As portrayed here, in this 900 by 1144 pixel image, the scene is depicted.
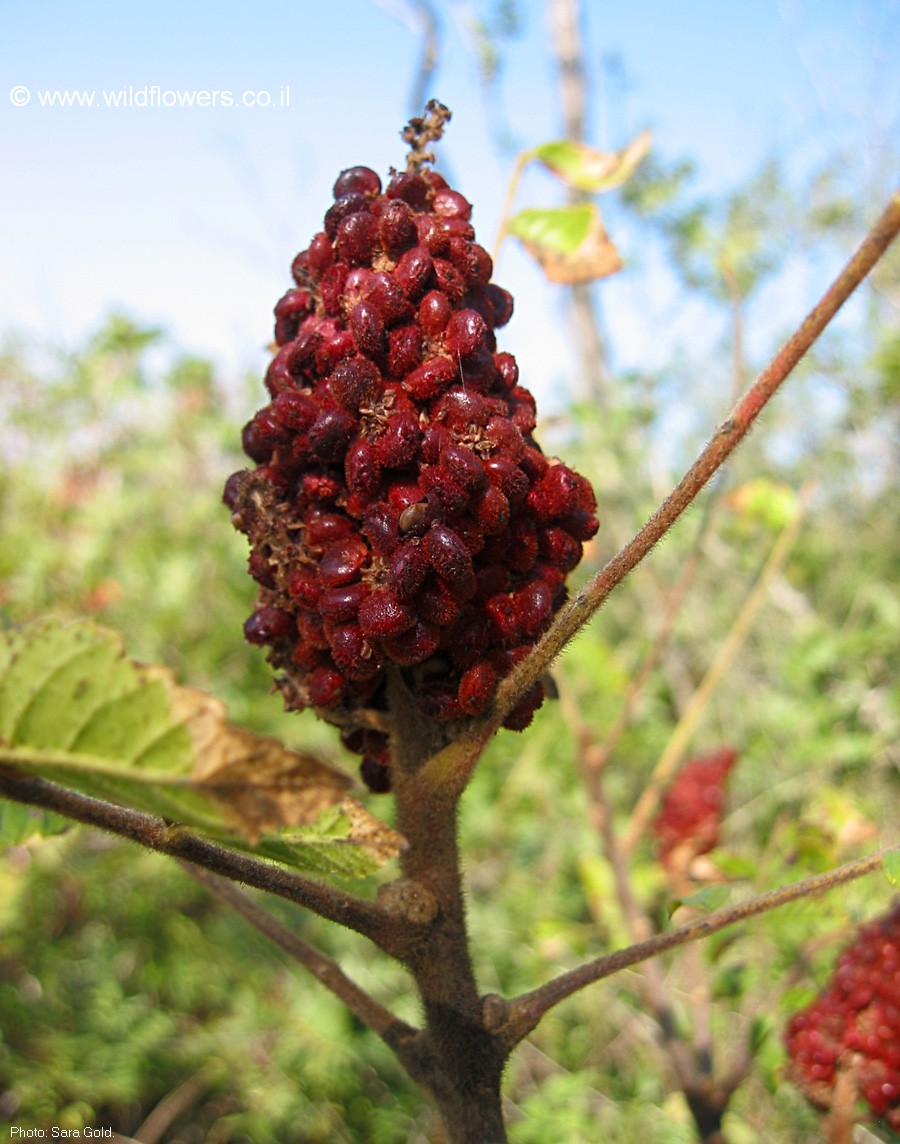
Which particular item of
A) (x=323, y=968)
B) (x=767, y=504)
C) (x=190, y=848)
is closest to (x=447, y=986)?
(x=323, y=968)

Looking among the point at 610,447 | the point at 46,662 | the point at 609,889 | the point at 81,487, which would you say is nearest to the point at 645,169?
the point at 610,447

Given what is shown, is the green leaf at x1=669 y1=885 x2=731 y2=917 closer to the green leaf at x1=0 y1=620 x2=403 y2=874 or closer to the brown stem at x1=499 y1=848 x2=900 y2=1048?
the brown stem at x1=499 y1=848 x2=900 y2=1048

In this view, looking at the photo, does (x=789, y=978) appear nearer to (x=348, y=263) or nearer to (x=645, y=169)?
(x=348, y=263)

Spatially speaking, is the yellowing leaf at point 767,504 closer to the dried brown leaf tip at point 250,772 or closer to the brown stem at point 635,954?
the brown stem at point 635,954

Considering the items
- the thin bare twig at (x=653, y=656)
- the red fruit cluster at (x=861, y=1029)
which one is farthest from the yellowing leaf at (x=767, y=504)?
the red fruit cluster at (x=861, y=1029)

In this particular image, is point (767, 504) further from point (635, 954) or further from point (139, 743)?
point (139, 743)
